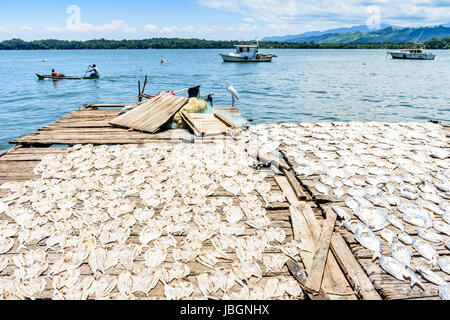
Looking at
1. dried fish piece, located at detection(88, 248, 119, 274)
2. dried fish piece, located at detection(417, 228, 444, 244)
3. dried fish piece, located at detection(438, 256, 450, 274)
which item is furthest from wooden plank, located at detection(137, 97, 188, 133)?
dried fish piece, located at detection(438, 256, 450, 274)

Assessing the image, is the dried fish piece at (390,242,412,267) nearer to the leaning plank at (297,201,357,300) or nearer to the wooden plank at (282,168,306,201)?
the leaning plank at (297,201,357,300)

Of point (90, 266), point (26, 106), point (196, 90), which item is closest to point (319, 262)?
point (90, 266)

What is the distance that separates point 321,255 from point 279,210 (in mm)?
1134

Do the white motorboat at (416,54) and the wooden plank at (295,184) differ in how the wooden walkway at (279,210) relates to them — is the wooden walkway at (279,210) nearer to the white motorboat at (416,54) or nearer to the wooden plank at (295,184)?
the wooden plank at (295,184)

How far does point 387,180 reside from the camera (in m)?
4.86

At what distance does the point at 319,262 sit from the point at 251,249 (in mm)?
822

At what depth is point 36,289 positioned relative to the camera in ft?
8.65

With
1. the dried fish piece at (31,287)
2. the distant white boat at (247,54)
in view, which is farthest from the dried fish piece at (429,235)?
the distant white boat at (247,54)

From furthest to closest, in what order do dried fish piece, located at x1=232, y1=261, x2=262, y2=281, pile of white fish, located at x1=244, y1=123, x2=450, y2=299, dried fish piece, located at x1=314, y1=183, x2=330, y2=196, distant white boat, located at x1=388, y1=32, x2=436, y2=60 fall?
1. distant white boat, located at x1=388, y1=32, x2=436, y2=60
2. dried fish piece, located at x1=314, y1=183, x2=330, y2=196
3. pile of white fish, located at x1=244, y1=123, x2=450, y2=299
4. dried fish piece, located at x1=232, y1=261, x2=262, y2=281

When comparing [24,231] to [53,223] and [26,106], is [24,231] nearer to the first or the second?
[53,223]

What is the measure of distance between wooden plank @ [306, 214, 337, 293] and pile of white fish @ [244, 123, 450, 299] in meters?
0.26

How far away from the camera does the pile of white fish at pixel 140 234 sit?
107 inches

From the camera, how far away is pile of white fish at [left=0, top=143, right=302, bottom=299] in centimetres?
272

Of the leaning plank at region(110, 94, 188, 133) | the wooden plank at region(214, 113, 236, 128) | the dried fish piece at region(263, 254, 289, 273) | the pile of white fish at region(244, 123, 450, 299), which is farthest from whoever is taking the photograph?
the wooden plank at region(214, 113, 236, 128)
